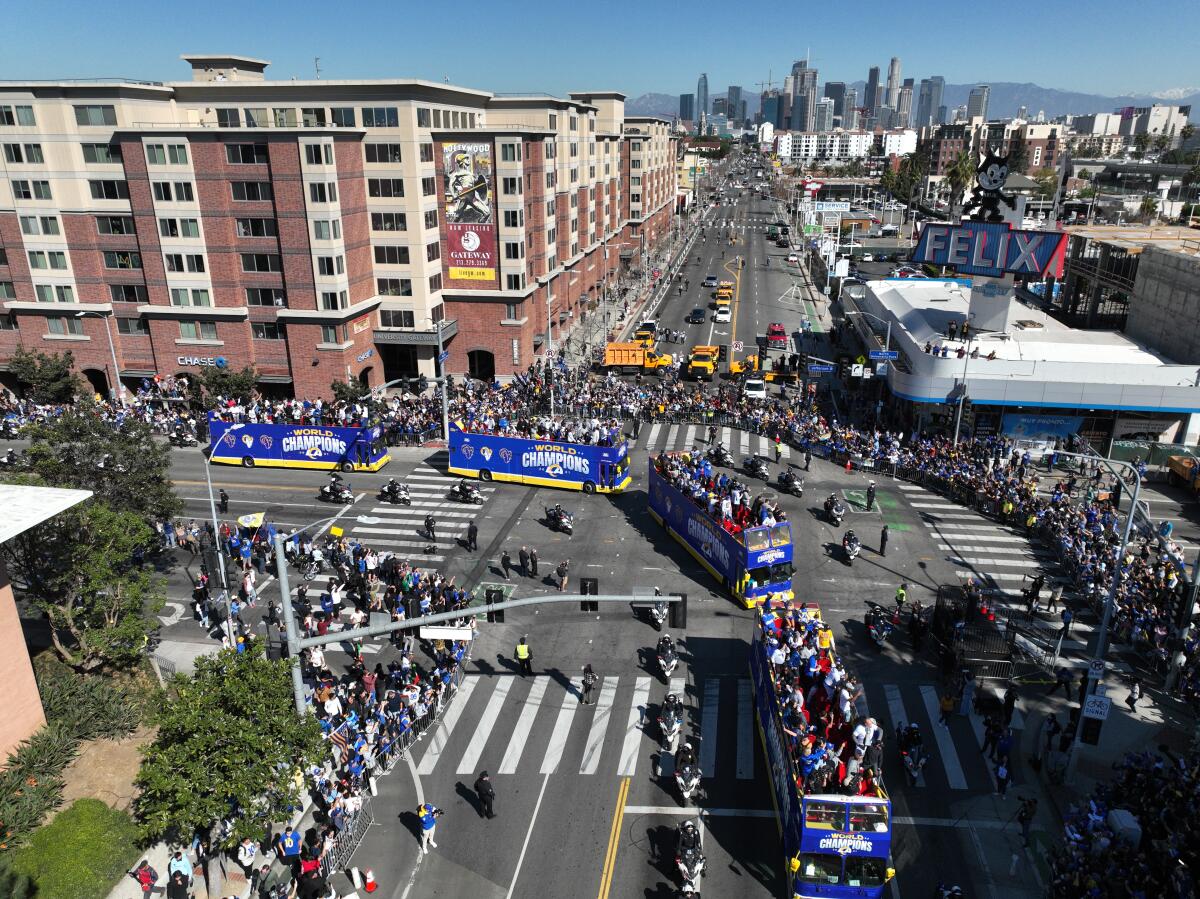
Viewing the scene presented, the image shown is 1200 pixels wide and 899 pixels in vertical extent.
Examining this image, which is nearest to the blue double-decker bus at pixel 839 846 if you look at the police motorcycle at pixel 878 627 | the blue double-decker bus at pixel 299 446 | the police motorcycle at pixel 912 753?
the police motorcycle at pixel 912 753

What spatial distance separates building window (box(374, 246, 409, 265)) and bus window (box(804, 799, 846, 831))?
49790mm

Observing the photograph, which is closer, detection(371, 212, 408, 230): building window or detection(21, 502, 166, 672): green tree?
detection(21, 502, 166, 672): green tree

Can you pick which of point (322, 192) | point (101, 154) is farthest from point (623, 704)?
point (101, 154)

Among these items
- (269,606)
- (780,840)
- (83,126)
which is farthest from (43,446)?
(83,126)

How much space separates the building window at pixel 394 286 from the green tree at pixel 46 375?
22.2 meters

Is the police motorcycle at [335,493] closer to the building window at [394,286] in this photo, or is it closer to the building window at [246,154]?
the building window at [394,286]

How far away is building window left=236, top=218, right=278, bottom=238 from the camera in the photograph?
175 feet

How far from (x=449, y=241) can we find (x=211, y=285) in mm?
16988

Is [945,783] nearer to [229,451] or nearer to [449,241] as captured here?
[229,451]

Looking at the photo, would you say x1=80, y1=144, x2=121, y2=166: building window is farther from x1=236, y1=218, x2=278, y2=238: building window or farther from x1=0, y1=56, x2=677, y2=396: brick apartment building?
x1=236, y1=218, x2=278, y2=238: building window

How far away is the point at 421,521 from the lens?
1555 inches

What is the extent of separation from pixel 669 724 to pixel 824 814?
6.78 metres

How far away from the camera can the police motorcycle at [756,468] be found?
144 feet

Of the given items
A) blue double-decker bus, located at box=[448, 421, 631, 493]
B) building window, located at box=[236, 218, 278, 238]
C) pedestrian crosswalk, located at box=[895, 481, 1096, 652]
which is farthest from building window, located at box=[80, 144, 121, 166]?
pedestrian crosswalk, located at box=[895, 481, 1096, 652]
